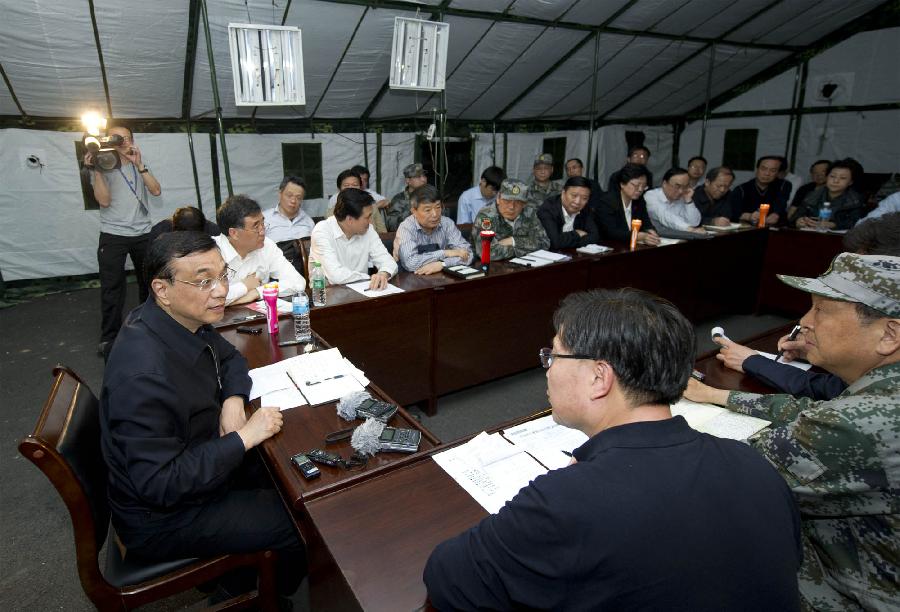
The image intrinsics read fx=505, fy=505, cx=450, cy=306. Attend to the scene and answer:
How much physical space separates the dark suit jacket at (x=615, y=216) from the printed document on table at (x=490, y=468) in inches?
133

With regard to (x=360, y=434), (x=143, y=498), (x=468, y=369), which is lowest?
(x=468, y=369)

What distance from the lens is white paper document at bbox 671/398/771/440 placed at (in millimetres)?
1468

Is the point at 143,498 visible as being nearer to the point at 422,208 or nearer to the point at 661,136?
the point at 422,208

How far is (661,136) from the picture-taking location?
971 centimetres

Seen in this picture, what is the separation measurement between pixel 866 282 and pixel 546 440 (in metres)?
0.85

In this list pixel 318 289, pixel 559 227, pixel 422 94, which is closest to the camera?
pixel 318 289

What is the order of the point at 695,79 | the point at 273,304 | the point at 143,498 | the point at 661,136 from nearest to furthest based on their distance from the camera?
the point at 143,498
the point at 273,304
the point at 695,79
the point at 661,136

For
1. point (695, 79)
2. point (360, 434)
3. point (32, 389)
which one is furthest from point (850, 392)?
point (695, 79)

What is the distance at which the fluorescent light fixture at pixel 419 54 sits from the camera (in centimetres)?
441

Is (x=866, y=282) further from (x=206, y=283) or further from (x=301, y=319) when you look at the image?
(x=301, y=319)

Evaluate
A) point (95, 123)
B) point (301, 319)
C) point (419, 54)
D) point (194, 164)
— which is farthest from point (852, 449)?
point (194, 164)

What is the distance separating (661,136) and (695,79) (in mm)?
1514

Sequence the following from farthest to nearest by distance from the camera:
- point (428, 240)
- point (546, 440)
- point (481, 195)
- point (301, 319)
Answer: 1. point (481, 195)
2. point (428, 240)
3. point (301, 319)
4. point (546, 440)

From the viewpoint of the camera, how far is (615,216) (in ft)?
14.6
